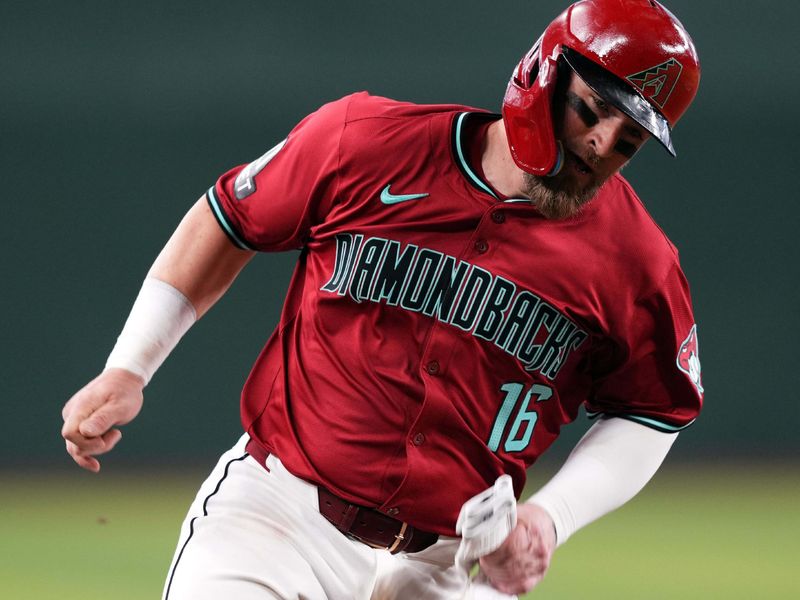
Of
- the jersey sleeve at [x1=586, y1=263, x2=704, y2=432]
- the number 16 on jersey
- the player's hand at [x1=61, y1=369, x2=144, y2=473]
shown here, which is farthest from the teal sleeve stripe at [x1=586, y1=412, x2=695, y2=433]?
the player's hand at [x1=61, y1=369, x2=144, y2=473]

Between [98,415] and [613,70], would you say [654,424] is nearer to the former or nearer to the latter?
[613,70]

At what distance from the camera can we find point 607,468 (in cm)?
301

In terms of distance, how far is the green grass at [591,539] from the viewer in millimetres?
5480

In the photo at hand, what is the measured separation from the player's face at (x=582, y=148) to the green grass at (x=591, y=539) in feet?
9.79

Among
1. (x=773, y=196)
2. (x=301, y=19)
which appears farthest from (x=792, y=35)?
(x=301, y=19)

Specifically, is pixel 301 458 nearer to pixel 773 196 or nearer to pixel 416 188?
pixel 416 188

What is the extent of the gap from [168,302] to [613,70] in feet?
4.08

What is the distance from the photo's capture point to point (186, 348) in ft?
26.5

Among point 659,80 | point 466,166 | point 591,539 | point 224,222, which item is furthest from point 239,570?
point 591,539

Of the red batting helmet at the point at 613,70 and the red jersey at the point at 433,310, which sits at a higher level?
the red batting helmet at the point at 613,70

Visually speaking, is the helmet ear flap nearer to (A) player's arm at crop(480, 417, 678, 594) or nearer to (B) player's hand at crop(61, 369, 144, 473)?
(A) player's arm at crop(480, 417, 678, 594)

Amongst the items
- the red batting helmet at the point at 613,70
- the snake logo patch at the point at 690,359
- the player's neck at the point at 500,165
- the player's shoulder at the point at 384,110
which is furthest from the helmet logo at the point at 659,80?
the snake logo patch at the point at 690,359

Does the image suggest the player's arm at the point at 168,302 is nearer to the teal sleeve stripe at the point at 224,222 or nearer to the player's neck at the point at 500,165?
the teal sleeve stripe at the point at 224,222

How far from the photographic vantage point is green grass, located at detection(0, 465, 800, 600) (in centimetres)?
548
